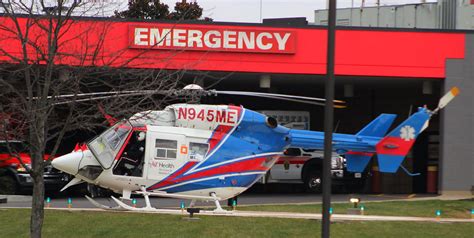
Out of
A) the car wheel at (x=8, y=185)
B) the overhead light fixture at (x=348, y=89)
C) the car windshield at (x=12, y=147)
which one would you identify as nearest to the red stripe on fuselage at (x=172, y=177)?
the car windshield at (x=12, y=147)

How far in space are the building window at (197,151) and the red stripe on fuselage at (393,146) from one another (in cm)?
444

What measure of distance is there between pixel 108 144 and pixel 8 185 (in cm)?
716

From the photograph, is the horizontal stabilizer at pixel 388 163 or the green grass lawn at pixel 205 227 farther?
the horizontal stabilizer at pixel 388 163

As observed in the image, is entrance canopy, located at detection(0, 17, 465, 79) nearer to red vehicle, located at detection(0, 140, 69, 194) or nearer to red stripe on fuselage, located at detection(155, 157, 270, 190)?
red vehicle, located at detection(0, 140, 69, 194)

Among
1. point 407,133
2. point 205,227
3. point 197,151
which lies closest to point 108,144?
point 197,151

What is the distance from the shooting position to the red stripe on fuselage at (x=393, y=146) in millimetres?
17484

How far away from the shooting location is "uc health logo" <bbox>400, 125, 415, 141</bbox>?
57.5ft

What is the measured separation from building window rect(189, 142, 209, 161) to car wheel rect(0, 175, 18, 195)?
7900mm

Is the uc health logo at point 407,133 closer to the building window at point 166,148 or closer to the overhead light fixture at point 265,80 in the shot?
the building window at point 166,148

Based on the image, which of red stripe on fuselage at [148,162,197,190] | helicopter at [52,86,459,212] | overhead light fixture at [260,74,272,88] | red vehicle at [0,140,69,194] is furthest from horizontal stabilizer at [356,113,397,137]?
red vehicle at [0,140,69,194]

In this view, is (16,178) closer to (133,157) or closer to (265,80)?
(133,157)

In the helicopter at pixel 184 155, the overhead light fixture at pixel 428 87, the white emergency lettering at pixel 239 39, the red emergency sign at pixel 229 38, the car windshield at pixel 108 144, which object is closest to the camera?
the car windshield at pixel 108 144

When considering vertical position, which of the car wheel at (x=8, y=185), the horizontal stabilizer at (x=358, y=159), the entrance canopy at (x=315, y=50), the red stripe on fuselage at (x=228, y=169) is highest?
the entrance canopy at (x=315, y=50)

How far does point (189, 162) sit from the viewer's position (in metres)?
16.2
